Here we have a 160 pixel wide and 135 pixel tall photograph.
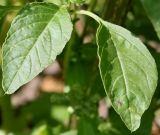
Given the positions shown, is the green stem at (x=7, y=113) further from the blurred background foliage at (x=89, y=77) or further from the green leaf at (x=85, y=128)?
the green leaf at (x=85, y=128)

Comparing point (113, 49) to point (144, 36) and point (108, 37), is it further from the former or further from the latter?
point (144, 36)

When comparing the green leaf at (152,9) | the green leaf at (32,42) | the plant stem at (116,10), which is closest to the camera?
the green leaf at (32,42)

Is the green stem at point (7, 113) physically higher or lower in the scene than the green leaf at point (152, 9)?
lower

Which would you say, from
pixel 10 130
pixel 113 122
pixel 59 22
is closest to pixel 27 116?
pixel 10 130

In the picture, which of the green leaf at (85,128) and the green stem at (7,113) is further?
the green stem at (7,113)

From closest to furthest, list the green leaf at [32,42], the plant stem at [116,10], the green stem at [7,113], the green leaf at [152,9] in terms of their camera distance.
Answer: the green leaf at [32,42], the green leaf at [152,9], the plant stem at [116,10], the green stem at [7,113]

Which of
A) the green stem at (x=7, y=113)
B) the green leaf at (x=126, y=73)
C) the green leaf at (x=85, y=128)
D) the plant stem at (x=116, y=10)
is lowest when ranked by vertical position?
the green stem at (x=7, y=113)

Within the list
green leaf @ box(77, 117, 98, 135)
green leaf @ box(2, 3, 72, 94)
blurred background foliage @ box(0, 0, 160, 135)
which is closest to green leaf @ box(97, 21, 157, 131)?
green leaf @ box(2, 3, 72, 94)

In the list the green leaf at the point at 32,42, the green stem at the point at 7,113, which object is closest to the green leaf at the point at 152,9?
the green leaf at the point at 32,42
